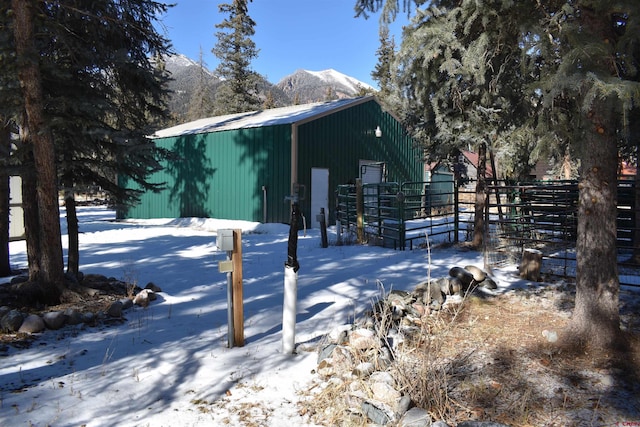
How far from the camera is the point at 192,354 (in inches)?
166

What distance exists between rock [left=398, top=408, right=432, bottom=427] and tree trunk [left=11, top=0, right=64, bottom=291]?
194 inches

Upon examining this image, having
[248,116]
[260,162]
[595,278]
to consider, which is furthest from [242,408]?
[248,116]

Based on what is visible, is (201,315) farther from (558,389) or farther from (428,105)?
(428,105)

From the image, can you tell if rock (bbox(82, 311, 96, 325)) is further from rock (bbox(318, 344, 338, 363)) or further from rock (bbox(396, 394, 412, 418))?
rock (bbox(396, 394, 412, 418))

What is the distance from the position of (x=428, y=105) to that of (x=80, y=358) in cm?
782

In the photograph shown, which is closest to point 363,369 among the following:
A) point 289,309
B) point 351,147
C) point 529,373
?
point 289,309

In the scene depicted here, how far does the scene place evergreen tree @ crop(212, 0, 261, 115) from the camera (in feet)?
113

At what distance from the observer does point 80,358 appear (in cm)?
409

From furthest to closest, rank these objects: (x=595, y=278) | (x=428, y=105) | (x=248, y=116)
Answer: (x=248, y=116) < (x=428, y=105) < (x=595, y=278)

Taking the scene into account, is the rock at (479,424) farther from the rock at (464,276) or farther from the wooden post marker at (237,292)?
the rock at (464,276)

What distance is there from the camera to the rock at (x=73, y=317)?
16.3 ft

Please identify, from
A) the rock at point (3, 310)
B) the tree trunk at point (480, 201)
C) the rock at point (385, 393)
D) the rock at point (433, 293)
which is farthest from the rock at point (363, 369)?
the tree trunk at point (480, 201)

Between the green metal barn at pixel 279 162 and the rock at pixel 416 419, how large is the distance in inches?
429

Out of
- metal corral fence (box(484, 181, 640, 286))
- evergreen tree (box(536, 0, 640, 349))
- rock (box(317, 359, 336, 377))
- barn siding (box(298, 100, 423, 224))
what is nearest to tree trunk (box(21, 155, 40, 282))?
rock (box(317, 359, 336, 377))
